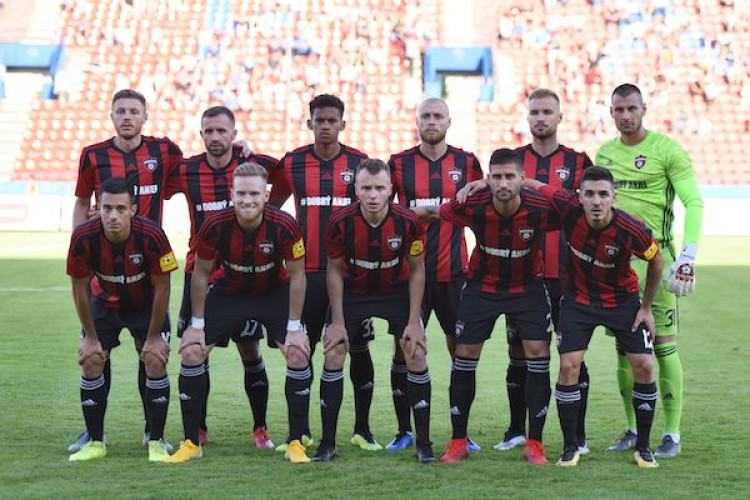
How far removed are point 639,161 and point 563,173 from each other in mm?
453

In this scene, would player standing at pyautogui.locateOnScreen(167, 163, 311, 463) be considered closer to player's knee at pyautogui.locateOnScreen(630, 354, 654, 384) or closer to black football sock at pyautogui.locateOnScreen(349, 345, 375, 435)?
black football sock at pyautogui.locateOnScreen(349, 345, 375, 435)

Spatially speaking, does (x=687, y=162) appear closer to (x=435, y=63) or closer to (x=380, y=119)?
(x=380, y=119)

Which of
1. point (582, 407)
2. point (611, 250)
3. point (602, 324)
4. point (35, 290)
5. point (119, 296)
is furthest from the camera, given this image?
point (35, 290)

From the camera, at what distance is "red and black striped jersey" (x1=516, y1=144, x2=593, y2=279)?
6.68 metres

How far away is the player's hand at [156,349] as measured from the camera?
6250 mm

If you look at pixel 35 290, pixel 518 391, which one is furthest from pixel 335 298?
pixel 35 290

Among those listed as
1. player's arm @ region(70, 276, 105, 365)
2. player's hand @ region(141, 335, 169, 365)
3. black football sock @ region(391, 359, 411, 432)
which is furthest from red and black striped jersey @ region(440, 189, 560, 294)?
player's arm @ region(70, 276, 105, 365)

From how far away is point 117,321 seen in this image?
6.41 meters

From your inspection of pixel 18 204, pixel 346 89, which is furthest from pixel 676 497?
pixel 346 89

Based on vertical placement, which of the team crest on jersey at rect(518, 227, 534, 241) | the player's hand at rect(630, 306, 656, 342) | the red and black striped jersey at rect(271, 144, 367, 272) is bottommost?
the player's hand at rect(630, 306, 656, 342)

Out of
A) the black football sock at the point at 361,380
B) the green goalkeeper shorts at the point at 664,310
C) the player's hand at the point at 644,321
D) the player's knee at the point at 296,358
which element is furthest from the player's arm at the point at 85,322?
the green goalkeeper shorts at the point at 664,310

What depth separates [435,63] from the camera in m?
32.2

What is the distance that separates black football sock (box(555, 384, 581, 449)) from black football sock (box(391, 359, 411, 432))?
1012mm

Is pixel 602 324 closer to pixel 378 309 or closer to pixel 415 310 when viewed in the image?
pixel 415 310
